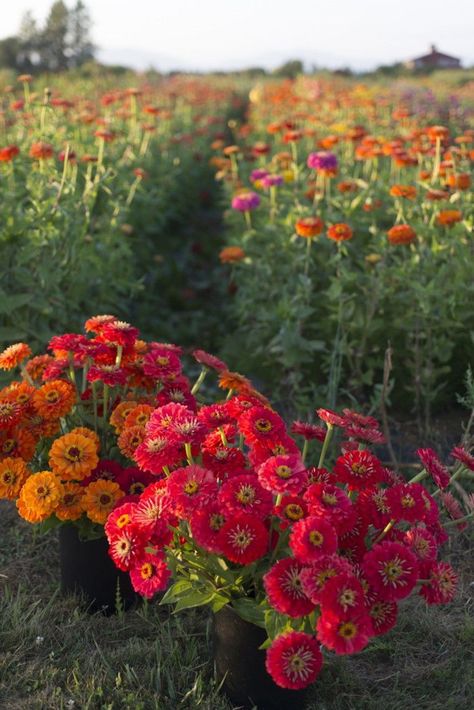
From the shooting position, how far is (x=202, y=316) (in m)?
5.64

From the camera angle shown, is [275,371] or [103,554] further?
[275,371]

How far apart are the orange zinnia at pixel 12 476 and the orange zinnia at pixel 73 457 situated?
0.31 ft

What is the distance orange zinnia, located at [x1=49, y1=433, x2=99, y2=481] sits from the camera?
6.72 feet

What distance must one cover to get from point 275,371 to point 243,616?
8.28 feet

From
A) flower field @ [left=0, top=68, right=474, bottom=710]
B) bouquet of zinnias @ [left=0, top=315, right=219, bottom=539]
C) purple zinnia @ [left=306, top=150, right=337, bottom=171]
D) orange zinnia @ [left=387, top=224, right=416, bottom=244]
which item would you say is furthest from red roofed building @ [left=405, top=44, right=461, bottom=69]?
bouquet of zinnias @ [left=0, top=315, right=219, bottom=539]

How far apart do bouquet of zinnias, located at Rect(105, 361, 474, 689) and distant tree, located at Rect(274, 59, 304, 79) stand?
1357 inches

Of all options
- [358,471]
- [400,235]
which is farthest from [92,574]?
[400,235]

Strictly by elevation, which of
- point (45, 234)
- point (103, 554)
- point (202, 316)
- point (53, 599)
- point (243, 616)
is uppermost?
point (45, 234)

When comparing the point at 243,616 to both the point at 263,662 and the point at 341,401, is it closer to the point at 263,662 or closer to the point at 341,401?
the point at 263,662

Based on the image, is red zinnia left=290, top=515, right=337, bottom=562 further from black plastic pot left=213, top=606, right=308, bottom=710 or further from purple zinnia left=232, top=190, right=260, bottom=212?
purple zinnia left=232, top=190, right=260, bottom=212

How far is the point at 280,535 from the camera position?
5.95 ft

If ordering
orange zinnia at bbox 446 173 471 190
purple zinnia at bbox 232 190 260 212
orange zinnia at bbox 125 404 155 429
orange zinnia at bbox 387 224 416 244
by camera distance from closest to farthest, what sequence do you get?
orange zinnia at bbox 125 404 155 429, orange zinnia at bbox 387 224 416 244, orange zinnia at bbox 446 173 471 190, purple zinnia at bbox 232 190 260 212

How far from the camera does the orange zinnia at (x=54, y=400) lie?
214 cm

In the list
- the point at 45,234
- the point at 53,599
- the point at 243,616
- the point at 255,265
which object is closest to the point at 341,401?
the point at 255,265
